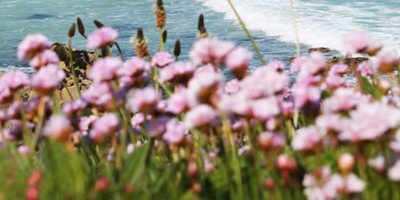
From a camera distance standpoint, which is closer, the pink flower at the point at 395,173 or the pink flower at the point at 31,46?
the pink flower at the point at 395,173

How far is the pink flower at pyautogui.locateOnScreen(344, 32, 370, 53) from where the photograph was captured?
224 centimetres

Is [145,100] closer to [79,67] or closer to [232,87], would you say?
[232,87]

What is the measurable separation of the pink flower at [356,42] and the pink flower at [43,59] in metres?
0.91

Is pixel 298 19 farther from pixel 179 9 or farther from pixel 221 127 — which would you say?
pixel 221 127

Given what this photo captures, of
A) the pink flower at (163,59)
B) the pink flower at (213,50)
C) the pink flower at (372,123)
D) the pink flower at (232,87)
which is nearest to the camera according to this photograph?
the pink flower at (372,123)

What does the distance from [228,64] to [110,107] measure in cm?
39

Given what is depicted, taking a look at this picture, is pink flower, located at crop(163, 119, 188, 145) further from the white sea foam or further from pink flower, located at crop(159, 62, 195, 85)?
the white sea foam

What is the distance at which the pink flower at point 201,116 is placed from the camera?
176 cm

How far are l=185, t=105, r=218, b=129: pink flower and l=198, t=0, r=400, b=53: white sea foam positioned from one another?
12.1m

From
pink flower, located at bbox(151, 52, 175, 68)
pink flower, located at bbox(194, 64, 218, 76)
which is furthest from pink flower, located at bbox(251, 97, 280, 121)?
pink flower, located at bbox(151, 52, 175, 68)

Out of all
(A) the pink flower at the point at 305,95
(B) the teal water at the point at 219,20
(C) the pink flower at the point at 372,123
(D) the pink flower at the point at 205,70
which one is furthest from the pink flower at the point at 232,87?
(B) the teal water at the point at 219,20

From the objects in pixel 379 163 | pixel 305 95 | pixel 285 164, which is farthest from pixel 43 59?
pixel 379 163

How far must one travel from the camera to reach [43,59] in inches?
95.7

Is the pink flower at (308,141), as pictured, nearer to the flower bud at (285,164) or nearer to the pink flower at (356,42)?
the flower bud at (285,164)
